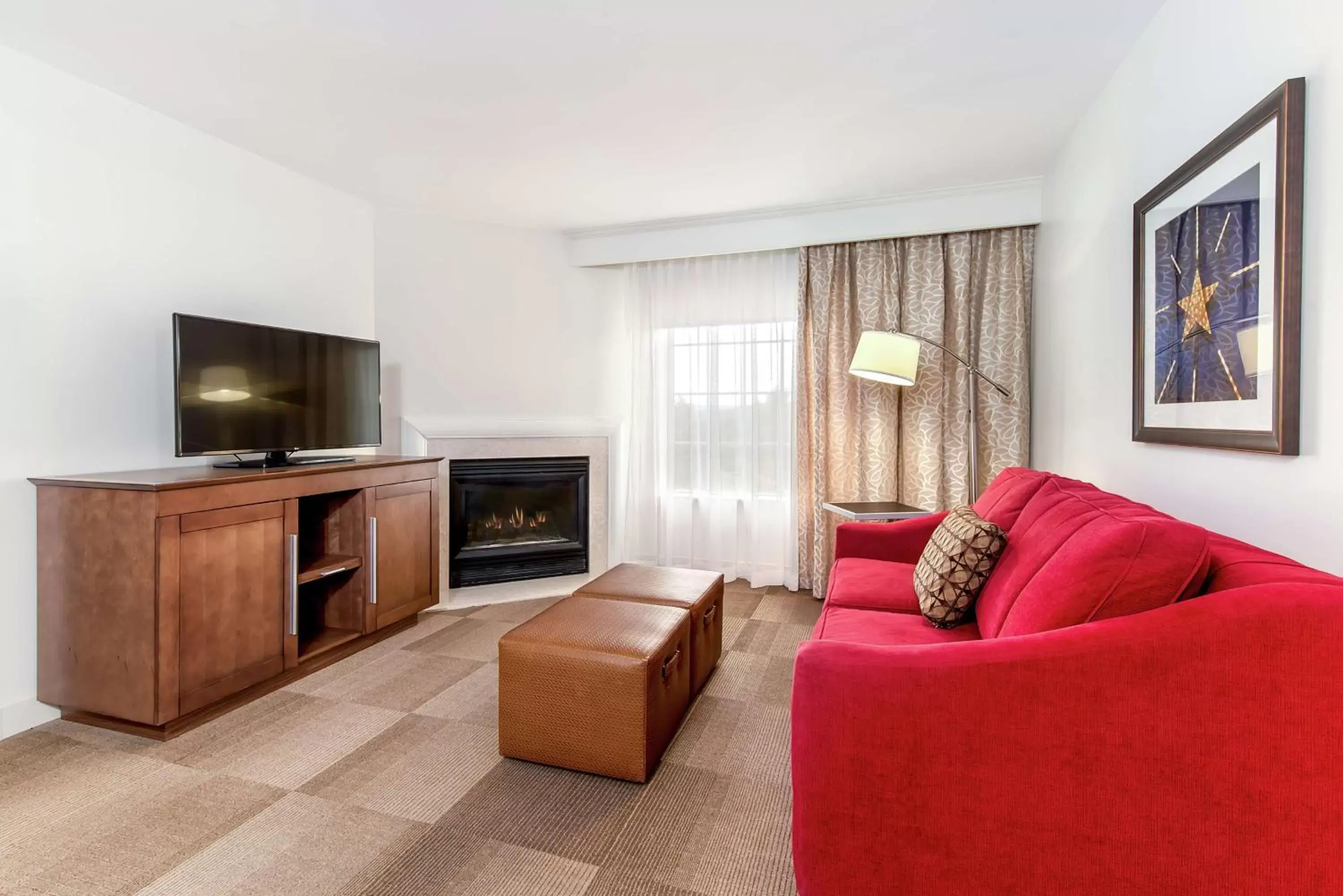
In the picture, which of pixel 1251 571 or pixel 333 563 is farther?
pixel 333 563

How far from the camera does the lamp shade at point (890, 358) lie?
10.3 ft

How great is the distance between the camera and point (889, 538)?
2.84m

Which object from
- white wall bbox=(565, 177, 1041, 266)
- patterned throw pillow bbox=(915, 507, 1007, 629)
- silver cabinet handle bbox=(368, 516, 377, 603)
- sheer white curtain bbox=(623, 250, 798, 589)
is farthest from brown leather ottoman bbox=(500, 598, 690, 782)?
white wall bbox=(565, 177, 1041, 266)

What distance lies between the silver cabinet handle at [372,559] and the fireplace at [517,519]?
913 mm

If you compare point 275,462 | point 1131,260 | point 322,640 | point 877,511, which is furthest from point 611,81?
point 322,640

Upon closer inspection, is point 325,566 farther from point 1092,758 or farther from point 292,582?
point 1092,758

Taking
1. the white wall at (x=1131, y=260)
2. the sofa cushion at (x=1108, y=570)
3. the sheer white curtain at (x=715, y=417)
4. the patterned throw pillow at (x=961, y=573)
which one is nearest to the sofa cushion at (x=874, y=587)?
the patterned throw pillow at (x=961, y=573)

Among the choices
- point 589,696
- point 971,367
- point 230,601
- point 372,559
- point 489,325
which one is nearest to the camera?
point 589,696

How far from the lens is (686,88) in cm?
240

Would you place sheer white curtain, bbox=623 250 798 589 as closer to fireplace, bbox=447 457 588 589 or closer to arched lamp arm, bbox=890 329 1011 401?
fireplace, bbox=447 457 588 589

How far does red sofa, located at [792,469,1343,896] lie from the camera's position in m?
1.03

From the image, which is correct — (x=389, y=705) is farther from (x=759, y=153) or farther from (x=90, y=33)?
(x=759, y=153)

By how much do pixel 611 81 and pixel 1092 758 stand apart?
99.2 inches

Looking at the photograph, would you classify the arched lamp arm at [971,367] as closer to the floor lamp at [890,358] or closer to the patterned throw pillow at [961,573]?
the floor lamp at [890,358]
